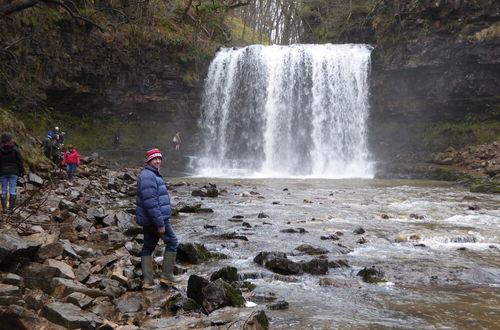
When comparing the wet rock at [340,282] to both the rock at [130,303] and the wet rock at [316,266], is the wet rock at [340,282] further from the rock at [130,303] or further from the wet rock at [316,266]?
the rock at [130,303]

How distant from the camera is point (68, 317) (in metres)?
3.74

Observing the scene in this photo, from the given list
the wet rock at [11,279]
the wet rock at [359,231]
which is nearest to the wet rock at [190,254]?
the wet rock at [11,279]

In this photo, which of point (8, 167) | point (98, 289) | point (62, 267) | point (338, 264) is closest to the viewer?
point (98, 289)

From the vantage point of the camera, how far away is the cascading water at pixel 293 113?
29219mm

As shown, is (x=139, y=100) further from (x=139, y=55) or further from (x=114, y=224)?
(x=114, y=224)

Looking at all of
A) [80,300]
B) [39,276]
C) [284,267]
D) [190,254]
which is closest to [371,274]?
[284,267]

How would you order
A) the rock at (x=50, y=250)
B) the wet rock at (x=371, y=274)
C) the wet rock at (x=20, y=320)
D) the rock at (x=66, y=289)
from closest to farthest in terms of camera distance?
the wet rock at (x=20, y=320)
the rock at (x=66, y=289)
the rock at (x=50, y=250)
the wet rock at (x=371, y=274)

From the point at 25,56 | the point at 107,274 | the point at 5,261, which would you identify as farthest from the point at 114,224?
the point at 25,56

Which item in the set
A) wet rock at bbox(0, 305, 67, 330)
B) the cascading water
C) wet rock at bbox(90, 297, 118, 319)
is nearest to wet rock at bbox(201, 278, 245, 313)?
wet rock at bbox(90, 297, 118, 319)

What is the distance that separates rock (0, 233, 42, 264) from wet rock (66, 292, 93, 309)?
3.04 ft

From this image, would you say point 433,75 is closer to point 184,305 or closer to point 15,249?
point 184,305

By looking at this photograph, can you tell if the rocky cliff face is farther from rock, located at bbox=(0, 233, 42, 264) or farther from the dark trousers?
rock, located at bbox=(0, 233, 42, 264)

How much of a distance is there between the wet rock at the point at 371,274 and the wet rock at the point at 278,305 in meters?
1.68

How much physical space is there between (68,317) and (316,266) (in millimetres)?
3797
